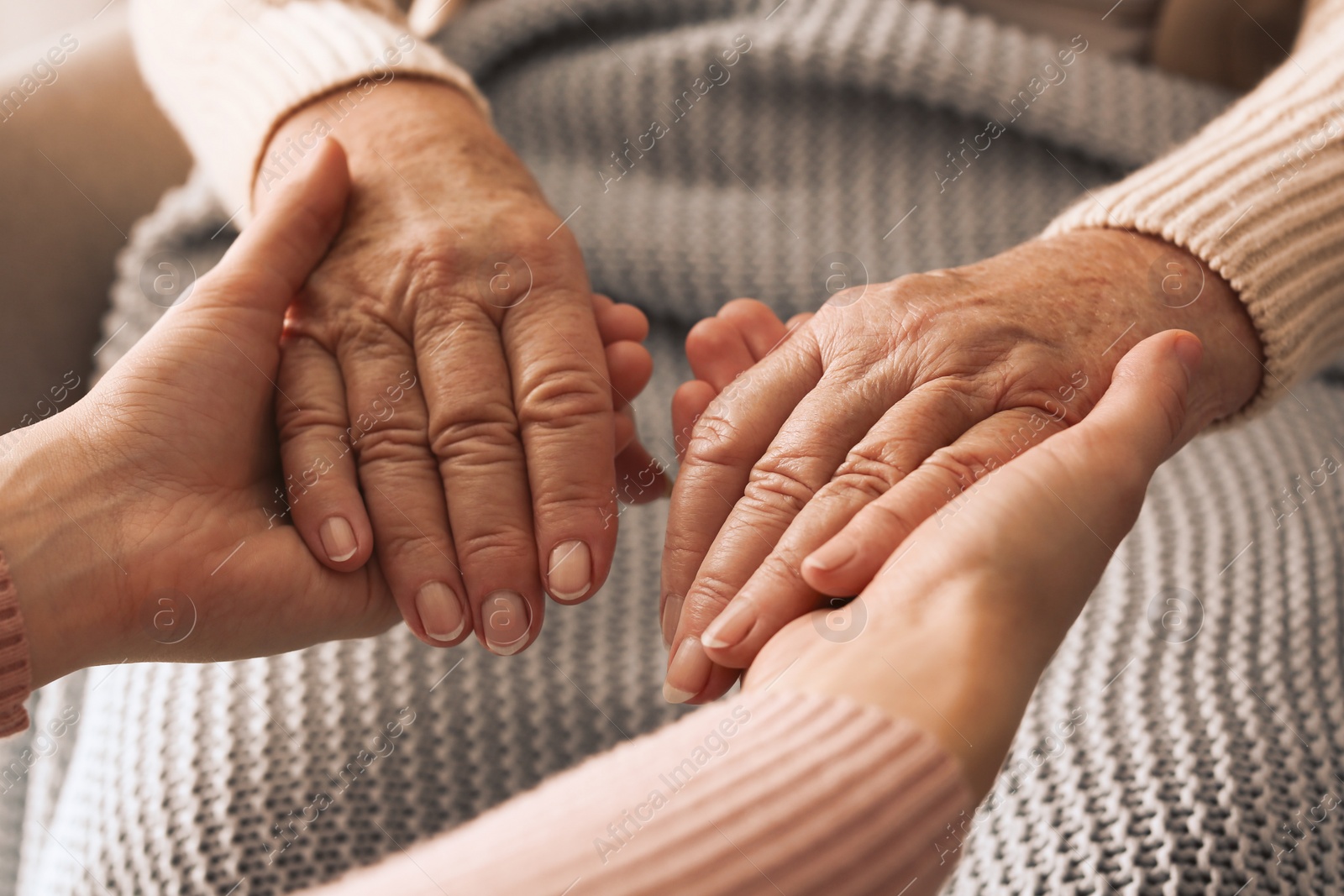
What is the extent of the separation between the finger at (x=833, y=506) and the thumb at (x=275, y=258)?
373 mm

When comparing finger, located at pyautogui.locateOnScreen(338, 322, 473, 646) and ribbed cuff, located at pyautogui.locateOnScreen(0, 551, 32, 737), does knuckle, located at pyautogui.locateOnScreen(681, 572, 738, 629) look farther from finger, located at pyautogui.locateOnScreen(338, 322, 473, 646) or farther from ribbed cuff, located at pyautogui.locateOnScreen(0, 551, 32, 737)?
ribbed cuff, located at pyautogui.locateOnScreen(0, 551, 32, 737)

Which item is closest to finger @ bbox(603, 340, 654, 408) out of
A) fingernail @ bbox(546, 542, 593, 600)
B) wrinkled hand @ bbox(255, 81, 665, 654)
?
wrinkled hand @ bbox(255, 81, 665, 654)

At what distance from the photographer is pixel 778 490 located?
0.64m

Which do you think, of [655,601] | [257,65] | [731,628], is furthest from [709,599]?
[257,65]

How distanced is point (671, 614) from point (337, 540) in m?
0.23

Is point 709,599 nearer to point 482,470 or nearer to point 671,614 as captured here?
point 671,614

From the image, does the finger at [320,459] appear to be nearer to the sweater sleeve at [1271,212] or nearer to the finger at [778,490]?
the finger at [778,490]

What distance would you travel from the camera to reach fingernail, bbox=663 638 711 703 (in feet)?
1.98

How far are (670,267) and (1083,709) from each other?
1.86 feet

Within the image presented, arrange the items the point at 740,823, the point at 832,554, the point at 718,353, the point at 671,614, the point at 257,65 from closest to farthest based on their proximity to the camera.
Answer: the point at 740,823, the point at 832,554, the point at 671,614, the point at 718,353, the point at 257,65

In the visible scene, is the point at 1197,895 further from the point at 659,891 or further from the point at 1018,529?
the point at 659,891

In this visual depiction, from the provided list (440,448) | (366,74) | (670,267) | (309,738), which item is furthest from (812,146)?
(309,738)

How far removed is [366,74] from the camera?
92 cm

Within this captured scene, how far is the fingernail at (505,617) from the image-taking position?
0.68 meters
